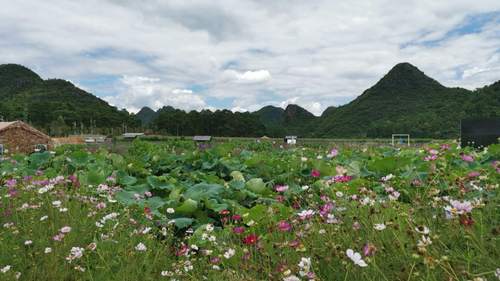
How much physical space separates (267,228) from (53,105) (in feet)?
294

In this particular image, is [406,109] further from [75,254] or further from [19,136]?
[75,254]

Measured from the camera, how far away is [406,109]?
78.9 meters

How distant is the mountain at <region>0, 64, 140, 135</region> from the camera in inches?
2945

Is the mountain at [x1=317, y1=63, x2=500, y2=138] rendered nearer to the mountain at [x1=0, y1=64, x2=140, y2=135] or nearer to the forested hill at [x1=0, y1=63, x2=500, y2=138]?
the forested hill at [x1=0, y1=63, x2=500, y2=138]

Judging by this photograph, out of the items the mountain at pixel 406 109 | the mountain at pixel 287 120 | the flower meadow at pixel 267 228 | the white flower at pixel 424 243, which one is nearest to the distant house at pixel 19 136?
the flower meadow at pixel 267 228

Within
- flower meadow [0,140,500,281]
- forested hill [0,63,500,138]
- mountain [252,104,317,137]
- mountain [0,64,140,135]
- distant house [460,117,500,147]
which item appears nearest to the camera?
flower meadow [0,140,500,281]

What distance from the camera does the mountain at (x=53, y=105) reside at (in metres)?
74.8

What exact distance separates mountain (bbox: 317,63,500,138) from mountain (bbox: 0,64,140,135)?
4312 centimetres

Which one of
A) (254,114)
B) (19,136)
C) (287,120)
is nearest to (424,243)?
(19,136)

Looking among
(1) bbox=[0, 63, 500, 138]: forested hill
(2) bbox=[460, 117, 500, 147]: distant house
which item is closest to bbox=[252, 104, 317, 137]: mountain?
(1) bbox=[0, 63, 500, 138]: forested hill

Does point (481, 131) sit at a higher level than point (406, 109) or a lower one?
lower

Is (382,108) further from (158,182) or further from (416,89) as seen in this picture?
(158,182)

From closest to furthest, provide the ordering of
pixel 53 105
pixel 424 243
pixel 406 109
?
pixel 424 243 < pixel 406 109 < pixel 53 105

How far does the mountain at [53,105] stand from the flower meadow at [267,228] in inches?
2741
